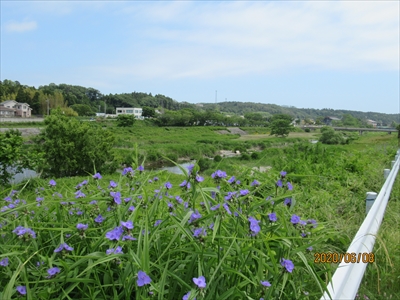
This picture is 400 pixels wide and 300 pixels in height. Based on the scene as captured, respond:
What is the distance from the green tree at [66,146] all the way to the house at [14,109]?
140 feet

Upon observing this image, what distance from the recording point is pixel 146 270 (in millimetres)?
891

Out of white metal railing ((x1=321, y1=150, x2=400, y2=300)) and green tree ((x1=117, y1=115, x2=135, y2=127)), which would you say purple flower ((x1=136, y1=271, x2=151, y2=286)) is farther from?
green tree ((x1=117, y1=115, x2=135, y2=127))

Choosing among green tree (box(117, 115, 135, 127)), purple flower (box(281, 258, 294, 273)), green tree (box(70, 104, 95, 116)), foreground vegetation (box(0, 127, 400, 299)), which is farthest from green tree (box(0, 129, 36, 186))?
green tree (box(70, 104, 95, 116))

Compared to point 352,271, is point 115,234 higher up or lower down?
higher up

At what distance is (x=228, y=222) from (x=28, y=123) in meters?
45.5

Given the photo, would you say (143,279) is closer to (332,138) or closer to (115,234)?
(115,234)

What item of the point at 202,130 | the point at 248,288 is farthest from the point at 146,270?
the point at 202,130

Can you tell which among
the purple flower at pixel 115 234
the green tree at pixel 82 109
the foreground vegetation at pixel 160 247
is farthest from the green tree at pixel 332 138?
the green tree at pixel 82 109

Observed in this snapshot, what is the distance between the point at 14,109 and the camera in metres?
52.7

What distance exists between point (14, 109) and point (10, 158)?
5135 cm

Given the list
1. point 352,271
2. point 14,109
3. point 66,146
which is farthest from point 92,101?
point 352,271

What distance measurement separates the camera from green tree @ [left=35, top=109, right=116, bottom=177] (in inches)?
519

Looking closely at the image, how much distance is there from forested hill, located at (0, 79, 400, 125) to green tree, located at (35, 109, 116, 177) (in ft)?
56.1

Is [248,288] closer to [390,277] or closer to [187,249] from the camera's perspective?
[187,249]
